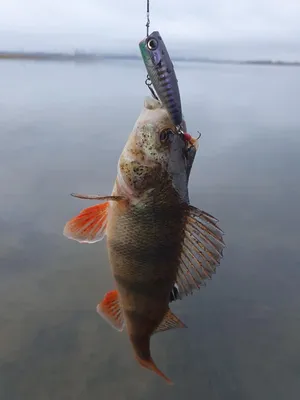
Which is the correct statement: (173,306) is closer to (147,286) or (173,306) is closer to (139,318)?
(139,318)

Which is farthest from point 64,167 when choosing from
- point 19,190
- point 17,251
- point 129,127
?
point 129,127

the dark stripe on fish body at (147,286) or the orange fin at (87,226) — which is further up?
the orange fin at (87,226)

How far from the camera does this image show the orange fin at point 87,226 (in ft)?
7.66

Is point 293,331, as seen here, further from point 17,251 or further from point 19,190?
point 19,190

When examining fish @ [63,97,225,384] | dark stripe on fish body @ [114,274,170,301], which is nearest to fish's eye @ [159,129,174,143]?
fish @ [63,97,225,384]

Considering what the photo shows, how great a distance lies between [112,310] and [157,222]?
28.2 inches

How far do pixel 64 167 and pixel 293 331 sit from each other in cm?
821

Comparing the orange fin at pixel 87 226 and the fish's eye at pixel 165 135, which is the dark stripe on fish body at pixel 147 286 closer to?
the orange fin at pixel 87 226

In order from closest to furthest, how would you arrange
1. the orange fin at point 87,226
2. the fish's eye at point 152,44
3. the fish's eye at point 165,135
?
the fish's eye at point 152,44 → the fish's eye at point 165,135 → the orange fin at point 87,226

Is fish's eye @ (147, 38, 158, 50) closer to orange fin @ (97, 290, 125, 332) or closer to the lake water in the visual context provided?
orange fin @ (97, 290, 125, 332)

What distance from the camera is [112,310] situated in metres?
2.53

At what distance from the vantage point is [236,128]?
1912cm

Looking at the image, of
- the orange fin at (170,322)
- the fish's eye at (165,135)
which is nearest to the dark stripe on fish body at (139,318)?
the orange fin at (170,322)

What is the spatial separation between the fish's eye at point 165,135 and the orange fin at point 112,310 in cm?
97
